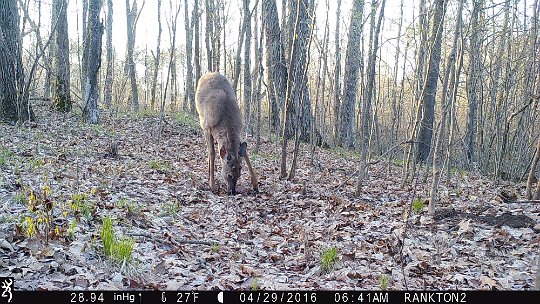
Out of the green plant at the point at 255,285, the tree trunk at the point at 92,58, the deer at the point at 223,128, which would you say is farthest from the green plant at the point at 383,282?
the tree trunk at the point at 92,58

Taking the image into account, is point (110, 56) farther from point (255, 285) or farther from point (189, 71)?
point (255, 285)

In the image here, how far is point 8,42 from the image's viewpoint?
11.5m

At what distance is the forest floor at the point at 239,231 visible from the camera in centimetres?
438

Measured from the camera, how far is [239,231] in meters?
6.49

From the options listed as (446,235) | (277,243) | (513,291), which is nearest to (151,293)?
(277,243)

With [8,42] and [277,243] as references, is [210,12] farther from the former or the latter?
[277,243]

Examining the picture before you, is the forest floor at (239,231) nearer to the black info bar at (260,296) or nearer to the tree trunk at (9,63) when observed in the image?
the black info bar at (260,296)

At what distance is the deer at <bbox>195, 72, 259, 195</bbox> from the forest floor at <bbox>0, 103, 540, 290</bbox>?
1.37 feet

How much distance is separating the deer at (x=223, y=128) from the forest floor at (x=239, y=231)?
0.42 m

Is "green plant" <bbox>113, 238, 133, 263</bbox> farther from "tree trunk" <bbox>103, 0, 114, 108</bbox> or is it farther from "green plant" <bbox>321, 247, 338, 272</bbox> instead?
"tree trunk" <bbox>103, 0, 114, 108</bbox>

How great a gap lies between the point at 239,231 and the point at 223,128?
334 cm

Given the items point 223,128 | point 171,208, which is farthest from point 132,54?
point 171,208

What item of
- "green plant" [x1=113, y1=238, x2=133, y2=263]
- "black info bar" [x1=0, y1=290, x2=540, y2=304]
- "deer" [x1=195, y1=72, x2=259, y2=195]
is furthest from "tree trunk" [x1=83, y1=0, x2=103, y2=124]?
"black info bar" [x1=0, y1=290, x2=540, y2=304]

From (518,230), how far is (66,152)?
888 centimetres
